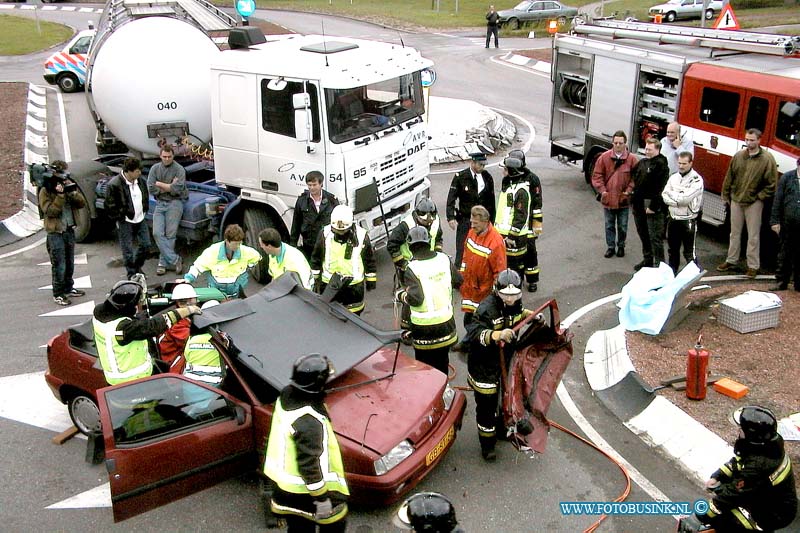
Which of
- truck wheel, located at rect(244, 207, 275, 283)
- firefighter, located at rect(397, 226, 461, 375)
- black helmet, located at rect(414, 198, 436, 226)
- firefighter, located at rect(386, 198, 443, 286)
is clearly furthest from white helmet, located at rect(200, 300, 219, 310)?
truck wheel, located at rect(244, 207, 275, 283)

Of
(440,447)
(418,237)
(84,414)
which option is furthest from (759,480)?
(84,414)

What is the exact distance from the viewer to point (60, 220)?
9.17 m

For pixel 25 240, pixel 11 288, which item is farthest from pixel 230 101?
pixel 25 240

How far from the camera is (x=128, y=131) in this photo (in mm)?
11023

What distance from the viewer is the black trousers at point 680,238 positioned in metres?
9.48

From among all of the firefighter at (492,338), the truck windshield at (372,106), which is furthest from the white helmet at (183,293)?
the truck windshield at (372,106)

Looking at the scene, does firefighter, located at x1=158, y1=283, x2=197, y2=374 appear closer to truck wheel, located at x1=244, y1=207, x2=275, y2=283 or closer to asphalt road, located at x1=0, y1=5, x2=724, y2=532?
asphalt road, located at x1=0, y1=5, x2=724, y2=532

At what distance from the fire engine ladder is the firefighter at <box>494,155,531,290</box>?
4.30 meters

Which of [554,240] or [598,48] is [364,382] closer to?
[554,240]

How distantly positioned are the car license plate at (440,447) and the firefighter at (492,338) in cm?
31

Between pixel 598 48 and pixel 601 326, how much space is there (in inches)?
224

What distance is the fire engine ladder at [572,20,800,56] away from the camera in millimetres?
10445

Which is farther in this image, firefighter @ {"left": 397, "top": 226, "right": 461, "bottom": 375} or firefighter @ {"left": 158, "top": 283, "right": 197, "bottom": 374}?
firefighter @ {"left": 158, "top": 283, "right": 197, "bottom": 374}

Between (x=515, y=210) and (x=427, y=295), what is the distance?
2857 mm
